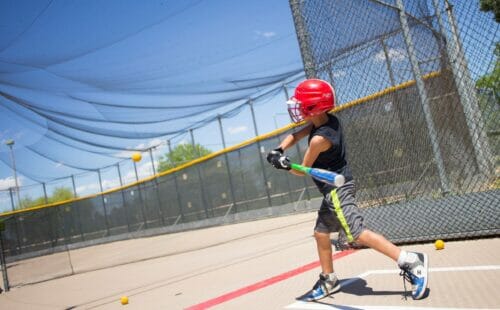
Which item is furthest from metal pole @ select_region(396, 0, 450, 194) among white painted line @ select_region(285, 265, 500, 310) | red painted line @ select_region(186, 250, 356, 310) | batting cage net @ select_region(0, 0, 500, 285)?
white painted line @ select_region(285, 265, 500, 310)

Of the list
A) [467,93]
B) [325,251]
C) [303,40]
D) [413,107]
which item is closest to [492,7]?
[467,93]

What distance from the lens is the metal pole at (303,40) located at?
5145 millimetres

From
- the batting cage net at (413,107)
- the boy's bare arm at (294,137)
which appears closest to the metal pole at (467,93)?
the batting cage net at (413,107)

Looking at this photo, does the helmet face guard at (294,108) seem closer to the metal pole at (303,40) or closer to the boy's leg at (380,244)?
A: the boy's leg at (380,244)

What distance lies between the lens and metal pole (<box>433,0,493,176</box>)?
476 cm

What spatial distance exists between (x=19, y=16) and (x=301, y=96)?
14.2 ft

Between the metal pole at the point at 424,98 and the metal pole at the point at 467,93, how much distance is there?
37 centimetres

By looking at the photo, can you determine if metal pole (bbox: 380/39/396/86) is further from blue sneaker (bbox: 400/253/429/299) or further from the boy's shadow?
blue sneaker (bbox: 400/253/429/299)

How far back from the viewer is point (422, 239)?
427cm

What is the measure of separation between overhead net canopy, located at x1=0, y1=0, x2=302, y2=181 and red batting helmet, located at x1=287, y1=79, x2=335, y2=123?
3814mm

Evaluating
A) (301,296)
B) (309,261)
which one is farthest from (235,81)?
(301,296)

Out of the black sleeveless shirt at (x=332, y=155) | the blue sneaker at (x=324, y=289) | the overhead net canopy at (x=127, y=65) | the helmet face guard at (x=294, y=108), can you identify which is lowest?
the blue sneaker at (x=324, y=289)

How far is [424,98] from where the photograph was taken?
5.58 metres

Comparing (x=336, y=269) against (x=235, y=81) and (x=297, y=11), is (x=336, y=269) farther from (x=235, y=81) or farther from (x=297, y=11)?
(x=235, y=81)
